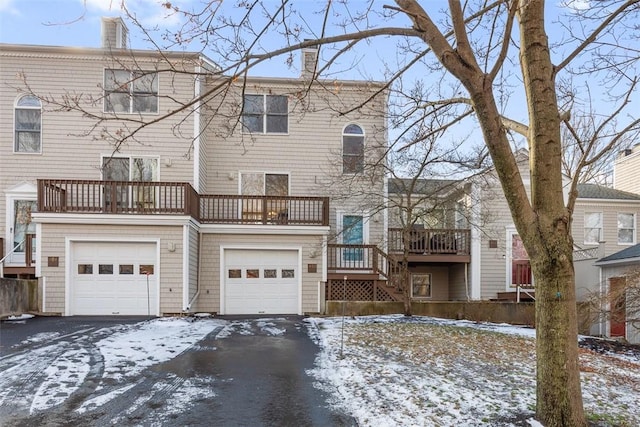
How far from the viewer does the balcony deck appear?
15.9 meters

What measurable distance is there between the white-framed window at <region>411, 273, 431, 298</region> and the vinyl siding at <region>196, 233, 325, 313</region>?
564 cm

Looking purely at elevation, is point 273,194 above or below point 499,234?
above

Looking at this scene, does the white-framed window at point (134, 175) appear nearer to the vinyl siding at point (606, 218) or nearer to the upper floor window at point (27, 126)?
the upper floor window at point (27, 126)

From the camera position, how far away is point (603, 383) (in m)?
6.68

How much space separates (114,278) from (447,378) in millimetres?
10012

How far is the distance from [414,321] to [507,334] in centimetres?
234

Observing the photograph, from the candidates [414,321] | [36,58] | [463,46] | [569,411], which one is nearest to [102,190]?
[36,58]

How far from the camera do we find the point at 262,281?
1395cm

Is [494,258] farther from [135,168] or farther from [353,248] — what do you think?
[135,168]

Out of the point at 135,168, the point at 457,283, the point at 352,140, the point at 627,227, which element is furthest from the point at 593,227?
the point at 135,168

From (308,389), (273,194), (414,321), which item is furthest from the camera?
(273,194)

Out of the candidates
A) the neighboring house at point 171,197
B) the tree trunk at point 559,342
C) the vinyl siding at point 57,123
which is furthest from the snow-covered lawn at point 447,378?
the vinyl siding at point 57,123

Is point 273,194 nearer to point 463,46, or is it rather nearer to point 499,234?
point 499,234

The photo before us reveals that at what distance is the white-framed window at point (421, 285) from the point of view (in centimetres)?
1795
